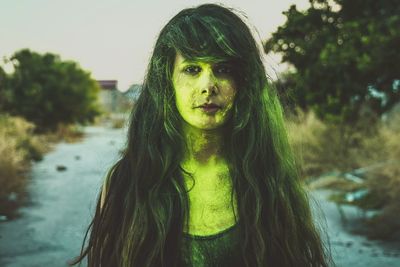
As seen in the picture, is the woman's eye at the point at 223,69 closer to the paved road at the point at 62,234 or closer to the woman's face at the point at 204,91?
the woman's face at the point at 204,91

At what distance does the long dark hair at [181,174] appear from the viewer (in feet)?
4.33

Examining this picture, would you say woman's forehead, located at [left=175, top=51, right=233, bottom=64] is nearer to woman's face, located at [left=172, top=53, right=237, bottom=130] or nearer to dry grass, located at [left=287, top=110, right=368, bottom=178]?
woman's face, located at [left=172, top=53, right=237, bottom=130]

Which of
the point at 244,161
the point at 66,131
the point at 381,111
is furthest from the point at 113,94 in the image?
the point at 66,131

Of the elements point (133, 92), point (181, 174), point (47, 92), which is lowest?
point (181, 174)

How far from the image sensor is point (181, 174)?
1405 mm

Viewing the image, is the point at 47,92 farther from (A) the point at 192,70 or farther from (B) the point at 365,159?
(A) the point at 192,70

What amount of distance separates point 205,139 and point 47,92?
88.1 feet

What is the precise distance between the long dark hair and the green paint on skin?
0.03 m

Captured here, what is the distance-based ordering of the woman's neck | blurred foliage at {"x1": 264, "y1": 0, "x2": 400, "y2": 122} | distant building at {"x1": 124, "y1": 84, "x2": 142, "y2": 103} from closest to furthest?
1. the woman's neck
2. distant building at {"x1": 124, "y1": 84, "x2": 142, "y2": 103}
3. blurred foliage at {"x1": 264, "y1": 0, "x2": 400, "y2": 122}

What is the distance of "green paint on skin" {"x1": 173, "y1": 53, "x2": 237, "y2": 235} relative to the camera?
4.33ft

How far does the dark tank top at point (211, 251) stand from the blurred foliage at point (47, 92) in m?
18.4

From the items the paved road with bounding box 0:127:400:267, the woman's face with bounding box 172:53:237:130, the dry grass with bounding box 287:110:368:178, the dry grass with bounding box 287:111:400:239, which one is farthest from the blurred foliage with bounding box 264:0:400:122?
the dry grass with bounding box 287:110:368:178

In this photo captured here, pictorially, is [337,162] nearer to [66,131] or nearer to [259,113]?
[259,113]

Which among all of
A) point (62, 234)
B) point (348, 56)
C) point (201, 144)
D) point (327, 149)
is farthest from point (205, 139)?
point (327, 149)
